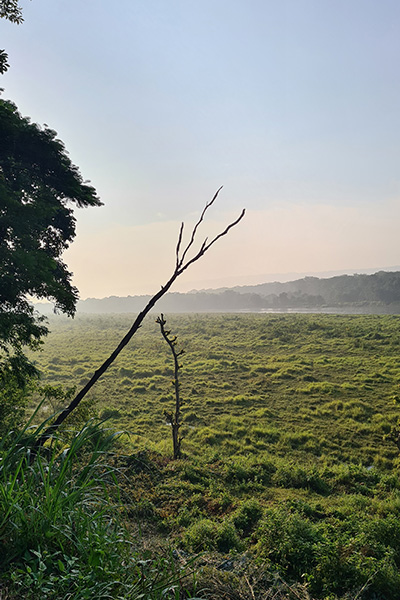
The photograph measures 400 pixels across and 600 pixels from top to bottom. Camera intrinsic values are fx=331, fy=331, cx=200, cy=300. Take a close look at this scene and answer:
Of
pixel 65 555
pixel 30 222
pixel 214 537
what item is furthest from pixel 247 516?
pixel 30 222

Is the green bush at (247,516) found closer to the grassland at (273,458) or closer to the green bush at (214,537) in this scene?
the grassland at (273,458)

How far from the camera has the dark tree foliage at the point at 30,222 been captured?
6.99 metres

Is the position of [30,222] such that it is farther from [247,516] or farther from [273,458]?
[273,458]

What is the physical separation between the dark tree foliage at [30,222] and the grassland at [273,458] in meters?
3.47

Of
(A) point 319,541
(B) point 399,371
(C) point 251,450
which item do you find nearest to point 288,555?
(A) point 319,541

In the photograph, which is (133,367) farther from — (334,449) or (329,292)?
(329,292)

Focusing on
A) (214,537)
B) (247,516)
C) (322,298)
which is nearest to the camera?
(214,537)

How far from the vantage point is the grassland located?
15.1ft

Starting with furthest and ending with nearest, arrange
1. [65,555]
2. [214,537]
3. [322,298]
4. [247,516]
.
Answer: [322,298]
[247,516]
[214,537]
[65,555]

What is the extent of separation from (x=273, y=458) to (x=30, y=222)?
9997 millimetres

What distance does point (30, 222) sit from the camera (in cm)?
732

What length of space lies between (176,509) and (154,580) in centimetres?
578

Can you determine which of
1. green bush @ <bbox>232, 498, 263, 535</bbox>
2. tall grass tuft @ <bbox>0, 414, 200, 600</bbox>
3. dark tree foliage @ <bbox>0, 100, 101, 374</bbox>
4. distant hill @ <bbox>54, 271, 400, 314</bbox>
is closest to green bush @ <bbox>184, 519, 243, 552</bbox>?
green bush @ <bbox>232, 498, 263, 535</bbox>

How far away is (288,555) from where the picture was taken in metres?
4.80
